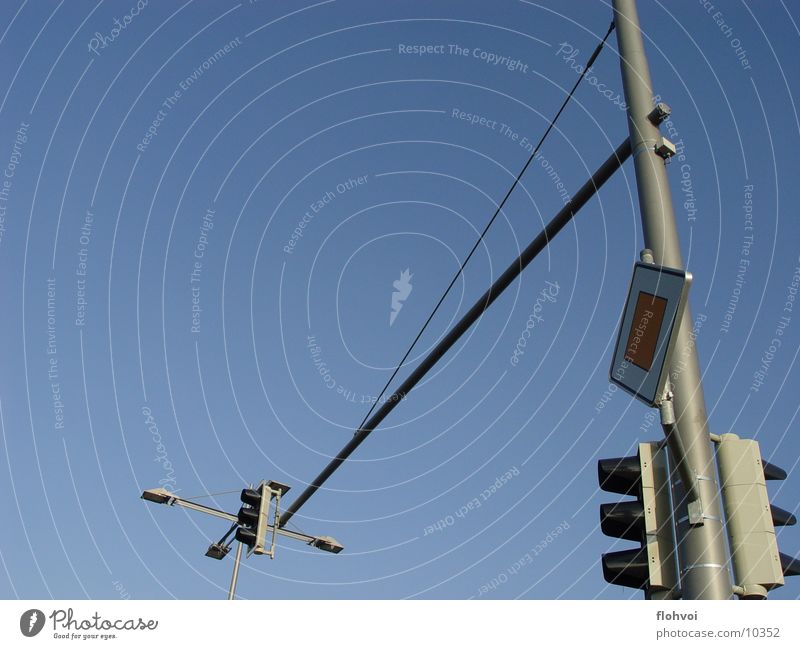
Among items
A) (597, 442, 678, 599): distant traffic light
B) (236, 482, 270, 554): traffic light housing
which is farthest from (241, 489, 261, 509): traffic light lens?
(597, 442, 678, 599): distant traffic light

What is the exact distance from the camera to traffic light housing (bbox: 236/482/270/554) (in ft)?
37.8

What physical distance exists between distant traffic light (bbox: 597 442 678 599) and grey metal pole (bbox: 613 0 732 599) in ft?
0.88

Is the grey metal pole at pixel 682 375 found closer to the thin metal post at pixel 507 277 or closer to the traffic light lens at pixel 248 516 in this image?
the thin metal post at pixel 507 277

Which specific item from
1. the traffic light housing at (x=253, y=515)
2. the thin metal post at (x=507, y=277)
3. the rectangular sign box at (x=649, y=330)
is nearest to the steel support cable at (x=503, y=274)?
the thin metal post at (x=507, y=277)

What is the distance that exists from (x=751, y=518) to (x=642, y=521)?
60 centimetres

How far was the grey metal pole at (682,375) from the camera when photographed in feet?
12.8

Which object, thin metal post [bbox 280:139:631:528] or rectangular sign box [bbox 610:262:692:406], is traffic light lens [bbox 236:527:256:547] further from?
rectangular sign box [bbox 610:262:692:406]

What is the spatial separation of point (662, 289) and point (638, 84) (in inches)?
62.5

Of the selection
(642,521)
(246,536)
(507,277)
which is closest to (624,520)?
(642,521)

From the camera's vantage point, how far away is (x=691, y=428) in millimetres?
3982
